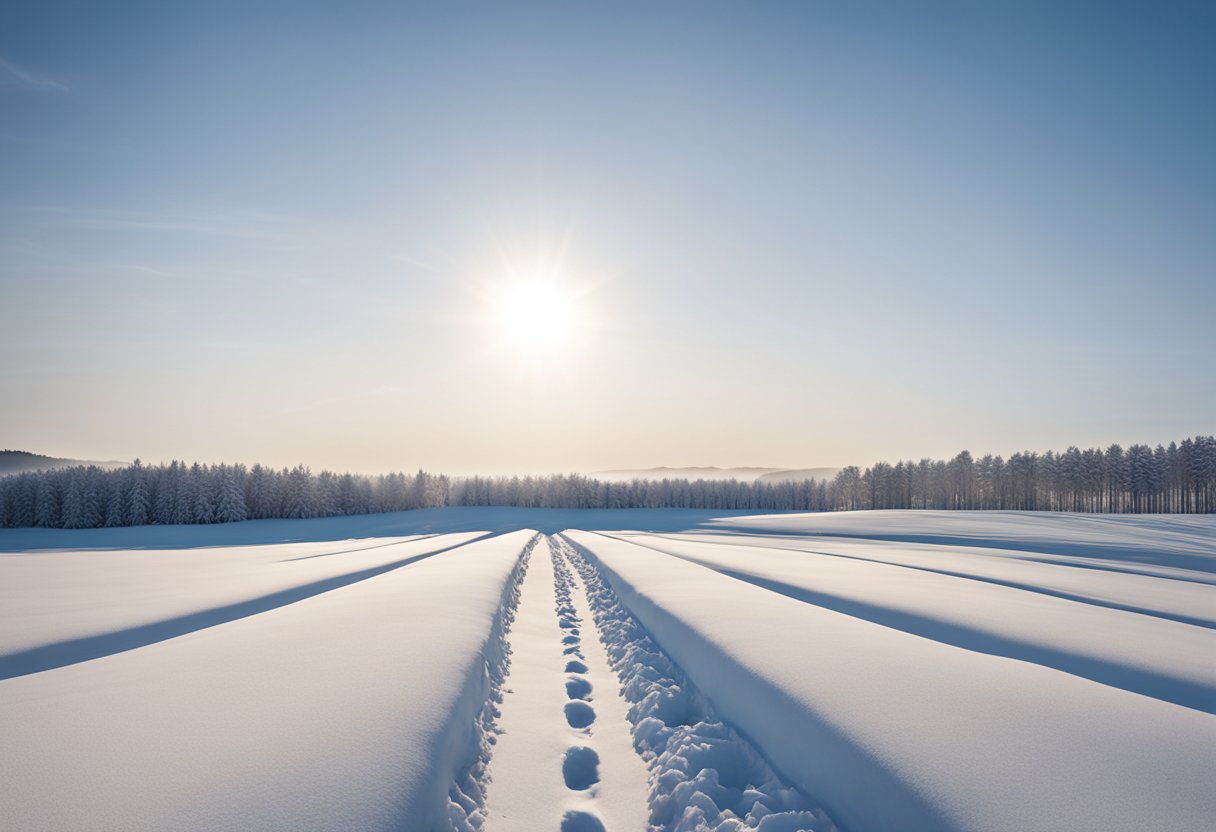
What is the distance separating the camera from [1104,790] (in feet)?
10.3

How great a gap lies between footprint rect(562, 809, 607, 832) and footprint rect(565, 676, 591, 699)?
8.21ft

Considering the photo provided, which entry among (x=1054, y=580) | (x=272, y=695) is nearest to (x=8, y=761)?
(x=272, y=695)

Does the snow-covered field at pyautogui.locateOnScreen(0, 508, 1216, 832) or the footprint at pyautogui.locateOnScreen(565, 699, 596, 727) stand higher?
the snow-covered field at pyautogui.locateOnScreen(0, 508, 1216, 832)

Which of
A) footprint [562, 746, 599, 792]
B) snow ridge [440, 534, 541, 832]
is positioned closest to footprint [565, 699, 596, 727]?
footprint [562, 746, 599, 792]

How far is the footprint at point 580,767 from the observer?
4.74 metres

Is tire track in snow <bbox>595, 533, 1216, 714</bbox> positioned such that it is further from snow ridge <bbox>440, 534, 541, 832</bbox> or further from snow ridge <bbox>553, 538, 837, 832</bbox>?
snow ridge <bbox>440, 534, 541, 832</bbox>

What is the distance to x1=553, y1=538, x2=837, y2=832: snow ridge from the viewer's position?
12.7 ft

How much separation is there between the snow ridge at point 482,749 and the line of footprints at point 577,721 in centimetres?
74

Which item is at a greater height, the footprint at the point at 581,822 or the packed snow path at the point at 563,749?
the footprint at the point at 581,822

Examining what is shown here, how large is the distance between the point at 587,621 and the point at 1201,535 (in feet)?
144

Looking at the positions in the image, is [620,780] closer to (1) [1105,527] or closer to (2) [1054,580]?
(2) [1054,580]

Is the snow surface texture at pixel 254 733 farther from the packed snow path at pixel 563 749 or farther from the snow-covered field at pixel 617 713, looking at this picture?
the packed snow path at pixel 563 749

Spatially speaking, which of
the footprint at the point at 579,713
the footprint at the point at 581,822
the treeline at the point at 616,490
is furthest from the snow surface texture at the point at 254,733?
the treeline at the point at 616,490

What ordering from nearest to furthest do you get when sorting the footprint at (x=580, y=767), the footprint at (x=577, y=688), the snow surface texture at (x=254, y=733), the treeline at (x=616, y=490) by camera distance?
1. the snow surface texture at (x=254, y=733)
2. the footprint at (x=580, y=767)
3. the footprint at (x=577, y=688)
4. the treeline at (x=616, y=490)
